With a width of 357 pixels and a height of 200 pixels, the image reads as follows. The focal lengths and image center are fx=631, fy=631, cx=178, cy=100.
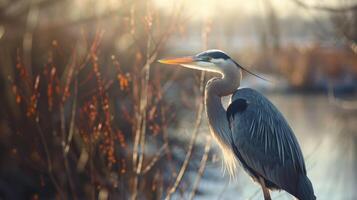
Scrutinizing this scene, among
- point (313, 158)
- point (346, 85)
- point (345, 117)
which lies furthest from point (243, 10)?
point (346, 85)

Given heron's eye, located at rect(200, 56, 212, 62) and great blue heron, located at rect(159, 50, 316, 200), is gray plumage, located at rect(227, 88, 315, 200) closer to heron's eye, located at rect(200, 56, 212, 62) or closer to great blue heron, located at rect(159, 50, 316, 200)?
great blue heron, located at rect(159, 50, 316, 200)

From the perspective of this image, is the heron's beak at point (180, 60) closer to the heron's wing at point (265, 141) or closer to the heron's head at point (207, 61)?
the heron's head at point (207, 61)

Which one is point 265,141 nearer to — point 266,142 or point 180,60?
point 266,142

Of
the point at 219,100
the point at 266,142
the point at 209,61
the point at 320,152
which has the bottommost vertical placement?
the point at 320,152

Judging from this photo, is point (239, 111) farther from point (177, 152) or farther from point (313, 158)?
point (313, 158)

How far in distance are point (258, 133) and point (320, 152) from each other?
695 centimetres

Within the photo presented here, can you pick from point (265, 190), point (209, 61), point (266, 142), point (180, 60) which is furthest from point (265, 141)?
point (180, 60)

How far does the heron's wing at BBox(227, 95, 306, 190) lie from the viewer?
3516 millimetres

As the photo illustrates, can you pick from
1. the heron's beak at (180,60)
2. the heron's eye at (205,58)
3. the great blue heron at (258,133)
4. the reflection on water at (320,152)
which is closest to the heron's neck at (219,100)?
the great blue heron at (258,133)

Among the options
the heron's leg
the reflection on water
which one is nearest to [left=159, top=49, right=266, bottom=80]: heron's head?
the heron's leg

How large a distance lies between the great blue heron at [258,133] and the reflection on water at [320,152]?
1014mm

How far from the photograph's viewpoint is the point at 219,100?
3.61m

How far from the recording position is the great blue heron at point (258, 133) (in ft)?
11.5

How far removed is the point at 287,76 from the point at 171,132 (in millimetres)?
9429
